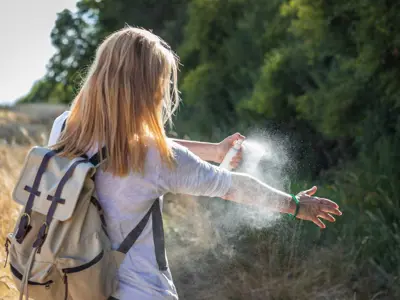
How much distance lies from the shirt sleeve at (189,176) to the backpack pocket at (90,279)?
0.30 m

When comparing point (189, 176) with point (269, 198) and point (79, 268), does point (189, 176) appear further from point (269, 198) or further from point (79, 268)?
point (79, 268)

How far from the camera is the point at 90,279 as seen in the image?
215 centimetres

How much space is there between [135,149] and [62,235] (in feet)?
1.11

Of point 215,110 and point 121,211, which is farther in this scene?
point 215,110

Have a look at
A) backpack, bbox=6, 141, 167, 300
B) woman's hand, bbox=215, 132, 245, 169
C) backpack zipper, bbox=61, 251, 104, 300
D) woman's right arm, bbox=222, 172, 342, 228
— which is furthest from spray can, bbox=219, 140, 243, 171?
backpack zipper, bbox=61, 251, 104, 300

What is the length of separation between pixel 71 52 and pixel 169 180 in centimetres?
1350

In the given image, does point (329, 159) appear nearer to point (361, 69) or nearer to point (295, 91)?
point (295, 91)

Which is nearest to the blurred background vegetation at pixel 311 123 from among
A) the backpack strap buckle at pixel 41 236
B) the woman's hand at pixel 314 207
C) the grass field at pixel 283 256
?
the grass field at pixel 283 256

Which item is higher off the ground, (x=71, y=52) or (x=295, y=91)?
(x=295, y=91)

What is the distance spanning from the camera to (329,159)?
7.22 meters

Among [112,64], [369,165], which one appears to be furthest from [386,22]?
[112,64]

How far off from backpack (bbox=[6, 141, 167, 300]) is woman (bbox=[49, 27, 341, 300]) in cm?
4

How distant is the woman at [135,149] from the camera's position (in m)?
2.18

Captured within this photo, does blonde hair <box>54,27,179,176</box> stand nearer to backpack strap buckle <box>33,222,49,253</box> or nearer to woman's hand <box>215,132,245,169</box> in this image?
backpack strap buckle <box>33,222,49,253</box>
